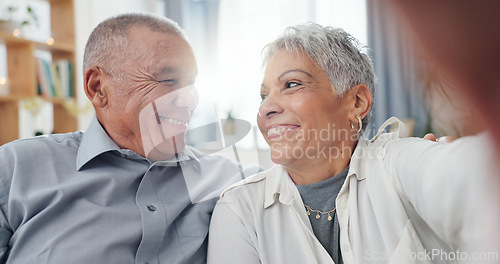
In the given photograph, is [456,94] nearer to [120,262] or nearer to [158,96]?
[120,262]

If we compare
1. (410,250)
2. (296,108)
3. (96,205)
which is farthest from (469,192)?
(96,205)

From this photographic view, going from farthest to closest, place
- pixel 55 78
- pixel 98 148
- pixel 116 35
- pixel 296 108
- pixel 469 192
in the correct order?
pixel 55 78
pixel 116 35
pixel 98 148
pixel 296 108
pixel 469 192

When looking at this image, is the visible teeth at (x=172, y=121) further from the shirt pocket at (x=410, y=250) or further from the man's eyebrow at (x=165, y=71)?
the shirt pocket at (x=410, y=250)

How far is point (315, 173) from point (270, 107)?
18 cm

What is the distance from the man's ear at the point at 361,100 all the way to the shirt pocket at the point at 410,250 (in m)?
0.31

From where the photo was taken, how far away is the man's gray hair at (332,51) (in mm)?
910

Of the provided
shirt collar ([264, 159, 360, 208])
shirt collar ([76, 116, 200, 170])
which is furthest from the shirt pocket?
shirt collar ([76, 116, 200, 170])

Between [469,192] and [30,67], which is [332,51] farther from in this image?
[30,67]

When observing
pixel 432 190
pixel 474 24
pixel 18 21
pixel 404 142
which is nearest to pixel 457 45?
pixel 474 24

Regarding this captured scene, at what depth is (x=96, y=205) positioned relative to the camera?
37.6 inches

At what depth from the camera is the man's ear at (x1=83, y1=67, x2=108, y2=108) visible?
3.76 ft

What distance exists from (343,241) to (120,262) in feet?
1.54

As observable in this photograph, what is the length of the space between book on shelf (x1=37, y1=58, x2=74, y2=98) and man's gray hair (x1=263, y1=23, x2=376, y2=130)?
7.17 ft

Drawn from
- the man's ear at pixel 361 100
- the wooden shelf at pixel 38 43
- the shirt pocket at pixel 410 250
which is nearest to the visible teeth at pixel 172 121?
the man's ear at pixel 361 100
